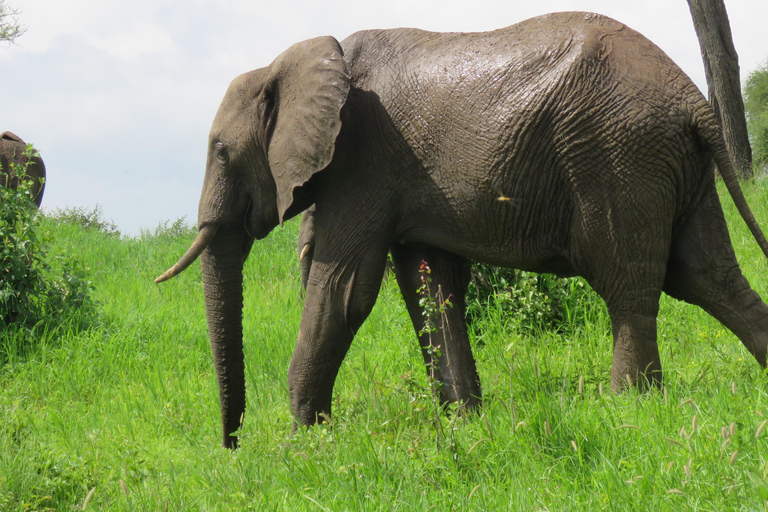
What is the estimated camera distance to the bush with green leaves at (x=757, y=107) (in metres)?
20.2

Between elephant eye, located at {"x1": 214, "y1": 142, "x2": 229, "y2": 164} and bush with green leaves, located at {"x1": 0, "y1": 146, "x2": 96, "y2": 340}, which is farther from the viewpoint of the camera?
bush with green leaves, located at {"x1": 0, "y1": 146, "x2": 96, "y2": 340}

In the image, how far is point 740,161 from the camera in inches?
406

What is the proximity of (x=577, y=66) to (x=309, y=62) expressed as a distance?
1.41m

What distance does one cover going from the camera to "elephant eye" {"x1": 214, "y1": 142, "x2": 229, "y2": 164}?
4457mm

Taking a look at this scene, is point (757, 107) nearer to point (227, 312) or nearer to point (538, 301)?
point (538, 301)

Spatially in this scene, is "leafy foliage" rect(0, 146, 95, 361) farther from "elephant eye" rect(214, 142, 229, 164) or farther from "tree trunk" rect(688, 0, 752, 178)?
"tree trunk" rect(688, 0, 752, 178)

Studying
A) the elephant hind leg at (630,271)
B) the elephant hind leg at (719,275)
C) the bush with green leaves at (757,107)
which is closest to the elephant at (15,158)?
the elephant hind leg at (630,271)

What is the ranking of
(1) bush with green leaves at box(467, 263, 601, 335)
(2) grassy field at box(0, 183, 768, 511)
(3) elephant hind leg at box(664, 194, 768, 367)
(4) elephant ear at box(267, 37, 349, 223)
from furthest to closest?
(1) bush with green leaves at box(467, 263, 601, 335), (4) elephant ear at box(267, 37, 349, 223), (3) elephant hind leg at box(664, 194, 768, 367), (2) grassy field at box(0, 183, 768, 511)

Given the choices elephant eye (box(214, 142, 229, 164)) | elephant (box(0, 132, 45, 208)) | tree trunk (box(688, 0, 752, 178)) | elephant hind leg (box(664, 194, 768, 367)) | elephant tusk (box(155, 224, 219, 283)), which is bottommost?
elephant hind leg (box(664, 194, 768, 367))

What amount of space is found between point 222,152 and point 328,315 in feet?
3.88

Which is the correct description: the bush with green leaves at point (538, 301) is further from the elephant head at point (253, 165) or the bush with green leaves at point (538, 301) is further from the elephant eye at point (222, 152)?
the elephant eye at point (222, 152)

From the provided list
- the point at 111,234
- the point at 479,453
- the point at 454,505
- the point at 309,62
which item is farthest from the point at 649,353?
the point at 111,234

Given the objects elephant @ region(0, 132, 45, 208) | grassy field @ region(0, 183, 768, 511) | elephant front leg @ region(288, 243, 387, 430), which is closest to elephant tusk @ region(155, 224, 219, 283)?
elephant front leg @ region(288, 243, 387, 430)

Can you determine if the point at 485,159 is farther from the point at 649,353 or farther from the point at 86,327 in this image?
the point at 86,327
